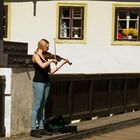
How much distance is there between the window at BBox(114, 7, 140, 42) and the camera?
84.3 feet

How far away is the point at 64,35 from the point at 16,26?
2.03 m

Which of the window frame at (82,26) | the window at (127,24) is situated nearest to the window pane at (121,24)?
the window at (127,24)

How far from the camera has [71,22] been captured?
2625 cm

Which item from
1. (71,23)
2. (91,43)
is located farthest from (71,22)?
(91,43)

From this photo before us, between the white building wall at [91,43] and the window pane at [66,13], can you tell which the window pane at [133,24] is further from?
the window pane at [66,13]

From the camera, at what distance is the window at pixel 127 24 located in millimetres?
25688

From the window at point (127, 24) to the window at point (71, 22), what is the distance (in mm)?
1380

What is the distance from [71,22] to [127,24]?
230 centimetres

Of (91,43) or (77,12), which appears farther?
(77,12)

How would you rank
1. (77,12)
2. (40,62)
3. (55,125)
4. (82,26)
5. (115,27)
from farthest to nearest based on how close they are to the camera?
(77,12)
(82,26)
(115,27)
(55,125)
(40,62)

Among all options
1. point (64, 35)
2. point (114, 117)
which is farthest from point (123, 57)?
point (114, 117)

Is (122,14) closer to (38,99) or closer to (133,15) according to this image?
(133,15)

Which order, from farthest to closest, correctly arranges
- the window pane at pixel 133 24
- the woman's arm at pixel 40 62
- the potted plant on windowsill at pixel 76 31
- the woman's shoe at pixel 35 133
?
the potted plant on windowsill at pixel 76 31 < the window pane at pixel 133 24 < the woman's shoe at pixel 35 133 < the woman's arm at pixel 40 62

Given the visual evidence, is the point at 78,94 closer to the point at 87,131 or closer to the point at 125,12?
the point at 87,131
